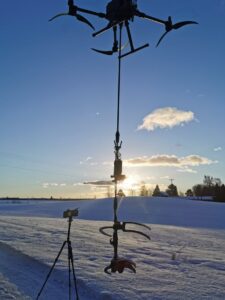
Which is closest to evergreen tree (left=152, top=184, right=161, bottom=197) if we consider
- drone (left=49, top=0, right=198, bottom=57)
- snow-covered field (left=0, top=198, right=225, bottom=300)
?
snow-covered field (left=0, top=198, right=225, bottom=300)

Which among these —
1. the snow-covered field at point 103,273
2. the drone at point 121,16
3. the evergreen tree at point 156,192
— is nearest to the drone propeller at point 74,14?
the drone at point 121,16

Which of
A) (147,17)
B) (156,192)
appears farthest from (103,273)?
(156,192)

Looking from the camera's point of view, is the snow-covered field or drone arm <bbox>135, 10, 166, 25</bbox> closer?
drone arm <bbox>135, 10, 166, 25</bbox>

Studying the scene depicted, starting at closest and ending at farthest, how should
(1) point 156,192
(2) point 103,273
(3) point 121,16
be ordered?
(3) point 121,16 → (2) point 103,273 → (1) point 156,192

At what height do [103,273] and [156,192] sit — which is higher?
[156,192]

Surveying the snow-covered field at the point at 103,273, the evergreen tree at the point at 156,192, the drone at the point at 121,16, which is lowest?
the snow-covered field at the point at 103,273

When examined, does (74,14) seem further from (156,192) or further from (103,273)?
(156,192)

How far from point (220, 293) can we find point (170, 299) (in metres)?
1.49

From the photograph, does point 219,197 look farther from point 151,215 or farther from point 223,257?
point 223,257

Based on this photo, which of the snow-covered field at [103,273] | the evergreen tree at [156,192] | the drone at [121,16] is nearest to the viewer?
the drone at [121,16]

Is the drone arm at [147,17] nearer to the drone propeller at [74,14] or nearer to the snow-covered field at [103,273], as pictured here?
the drone propeller at [74,14]

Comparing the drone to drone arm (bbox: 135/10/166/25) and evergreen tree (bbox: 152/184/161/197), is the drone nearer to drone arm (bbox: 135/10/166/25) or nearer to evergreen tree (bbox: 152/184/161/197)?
drone arm (bbox: 135/10/166/25)

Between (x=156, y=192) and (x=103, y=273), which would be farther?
(x=156, y=192)

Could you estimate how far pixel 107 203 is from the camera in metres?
66.2
